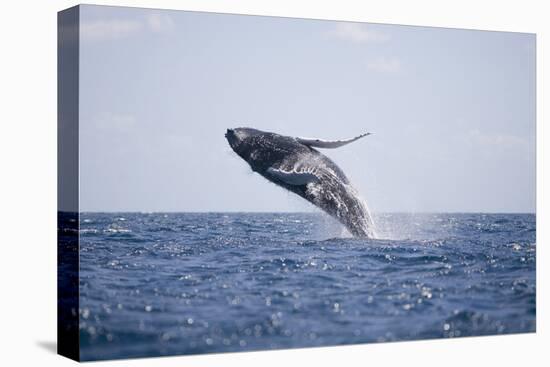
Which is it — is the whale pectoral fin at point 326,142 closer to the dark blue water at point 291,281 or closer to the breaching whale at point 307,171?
the breaching whale at point 307,171

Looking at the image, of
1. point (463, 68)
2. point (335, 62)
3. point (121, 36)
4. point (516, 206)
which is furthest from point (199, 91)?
point (516, 206)

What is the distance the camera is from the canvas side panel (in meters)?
16.3

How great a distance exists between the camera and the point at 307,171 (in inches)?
765

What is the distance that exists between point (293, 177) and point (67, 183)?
A: 4424 millimetres

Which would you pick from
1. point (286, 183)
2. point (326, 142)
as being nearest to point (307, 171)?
point (286, 183)

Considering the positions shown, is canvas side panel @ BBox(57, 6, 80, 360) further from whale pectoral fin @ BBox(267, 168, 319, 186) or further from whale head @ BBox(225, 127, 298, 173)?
whale pectoral fin @ BBox(267, 168, 319, 186)

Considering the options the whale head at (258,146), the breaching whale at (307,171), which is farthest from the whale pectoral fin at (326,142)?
the whale head at (258,146)

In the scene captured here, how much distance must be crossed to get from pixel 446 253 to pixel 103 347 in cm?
677

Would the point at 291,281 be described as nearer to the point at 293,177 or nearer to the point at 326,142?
the point at 293,177

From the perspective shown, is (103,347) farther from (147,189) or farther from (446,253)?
(446,253)

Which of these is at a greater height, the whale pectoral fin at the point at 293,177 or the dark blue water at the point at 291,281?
the whale pectoral fin at the point at 293,177

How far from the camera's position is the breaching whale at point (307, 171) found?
18.3 meters

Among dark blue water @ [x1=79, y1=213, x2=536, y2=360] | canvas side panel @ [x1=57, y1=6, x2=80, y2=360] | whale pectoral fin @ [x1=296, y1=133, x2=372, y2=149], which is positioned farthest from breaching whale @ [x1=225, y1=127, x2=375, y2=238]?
canvas side panel @ [x1=57, y1=6, x2=80, y2=360]

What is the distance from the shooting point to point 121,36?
650 inches
